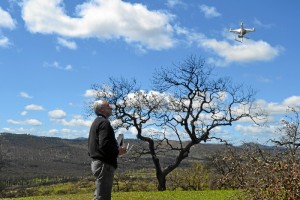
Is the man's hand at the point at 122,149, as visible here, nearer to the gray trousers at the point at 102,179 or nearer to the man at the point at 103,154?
the man at the point at 103,154

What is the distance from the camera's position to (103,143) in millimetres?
8547

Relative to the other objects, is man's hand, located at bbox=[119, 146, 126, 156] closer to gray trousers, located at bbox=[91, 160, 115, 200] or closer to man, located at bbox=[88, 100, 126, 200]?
man, located at bbox=[88, 100, 126, 200]

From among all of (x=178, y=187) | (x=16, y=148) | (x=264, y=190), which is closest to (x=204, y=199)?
(x=264, y=190)

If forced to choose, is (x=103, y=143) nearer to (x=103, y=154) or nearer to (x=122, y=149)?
(x=103, y=154)

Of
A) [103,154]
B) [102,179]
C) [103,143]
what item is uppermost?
[103,143]

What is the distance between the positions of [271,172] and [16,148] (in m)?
190

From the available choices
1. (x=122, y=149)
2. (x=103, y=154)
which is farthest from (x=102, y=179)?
(x=122, y=149)

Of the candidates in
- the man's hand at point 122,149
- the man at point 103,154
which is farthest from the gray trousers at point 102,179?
the man's hand at point 122,149

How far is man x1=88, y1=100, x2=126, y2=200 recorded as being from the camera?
338 inches

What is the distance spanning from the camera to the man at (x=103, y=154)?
858 cm

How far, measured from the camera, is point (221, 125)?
3391 centimetres

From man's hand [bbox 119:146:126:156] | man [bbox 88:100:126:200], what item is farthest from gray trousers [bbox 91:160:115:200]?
man's hand [bbox 119:146:126:156]

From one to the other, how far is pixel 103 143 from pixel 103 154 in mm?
217

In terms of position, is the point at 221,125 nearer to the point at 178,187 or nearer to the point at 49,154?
the point at 178,187
